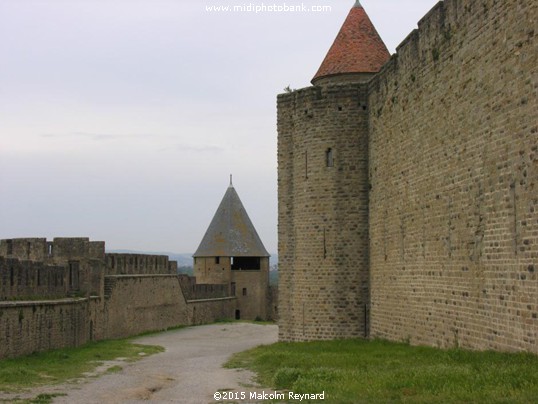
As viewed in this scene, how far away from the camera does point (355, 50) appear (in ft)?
76.1

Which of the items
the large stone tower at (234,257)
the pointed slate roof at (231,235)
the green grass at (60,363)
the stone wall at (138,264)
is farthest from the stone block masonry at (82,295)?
the pointed slate roof at (231,235)

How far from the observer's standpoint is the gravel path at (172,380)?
12328 mm

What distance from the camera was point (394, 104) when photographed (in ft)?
62.0

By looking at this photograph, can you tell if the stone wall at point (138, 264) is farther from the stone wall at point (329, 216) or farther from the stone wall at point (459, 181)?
the stone wall at point (459, 181)

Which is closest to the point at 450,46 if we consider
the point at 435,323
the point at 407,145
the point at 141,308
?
the point at 407,145

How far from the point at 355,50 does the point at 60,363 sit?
39.2 ft

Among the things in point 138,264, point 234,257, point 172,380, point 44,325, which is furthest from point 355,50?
point 234,257

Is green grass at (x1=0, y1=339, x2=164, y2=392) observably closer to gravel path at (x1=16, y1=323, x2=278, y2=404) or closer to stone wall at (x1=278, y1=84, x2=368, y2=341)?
gravel path at (x1=16, y1=323, x2=278, y2=404)

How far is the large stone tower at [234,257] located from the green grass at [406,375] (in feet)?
95.9

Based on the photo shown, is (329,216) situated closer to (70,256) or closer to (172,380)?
(172,380)

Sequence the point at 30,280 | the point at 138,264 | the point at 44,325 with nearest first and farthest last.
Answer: the point at 30,280, the point at 44,325, the point at 138,264

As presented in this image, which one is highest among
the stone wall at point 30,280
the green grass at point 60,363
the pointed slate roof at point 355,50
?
the pointed slate roof at point 355,50

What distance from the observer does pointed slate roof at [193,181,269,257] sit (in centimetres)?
4675

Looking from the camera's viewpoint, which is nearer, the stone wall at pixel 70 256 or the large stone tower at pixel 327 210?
the large stone tower at pixel 327 210
